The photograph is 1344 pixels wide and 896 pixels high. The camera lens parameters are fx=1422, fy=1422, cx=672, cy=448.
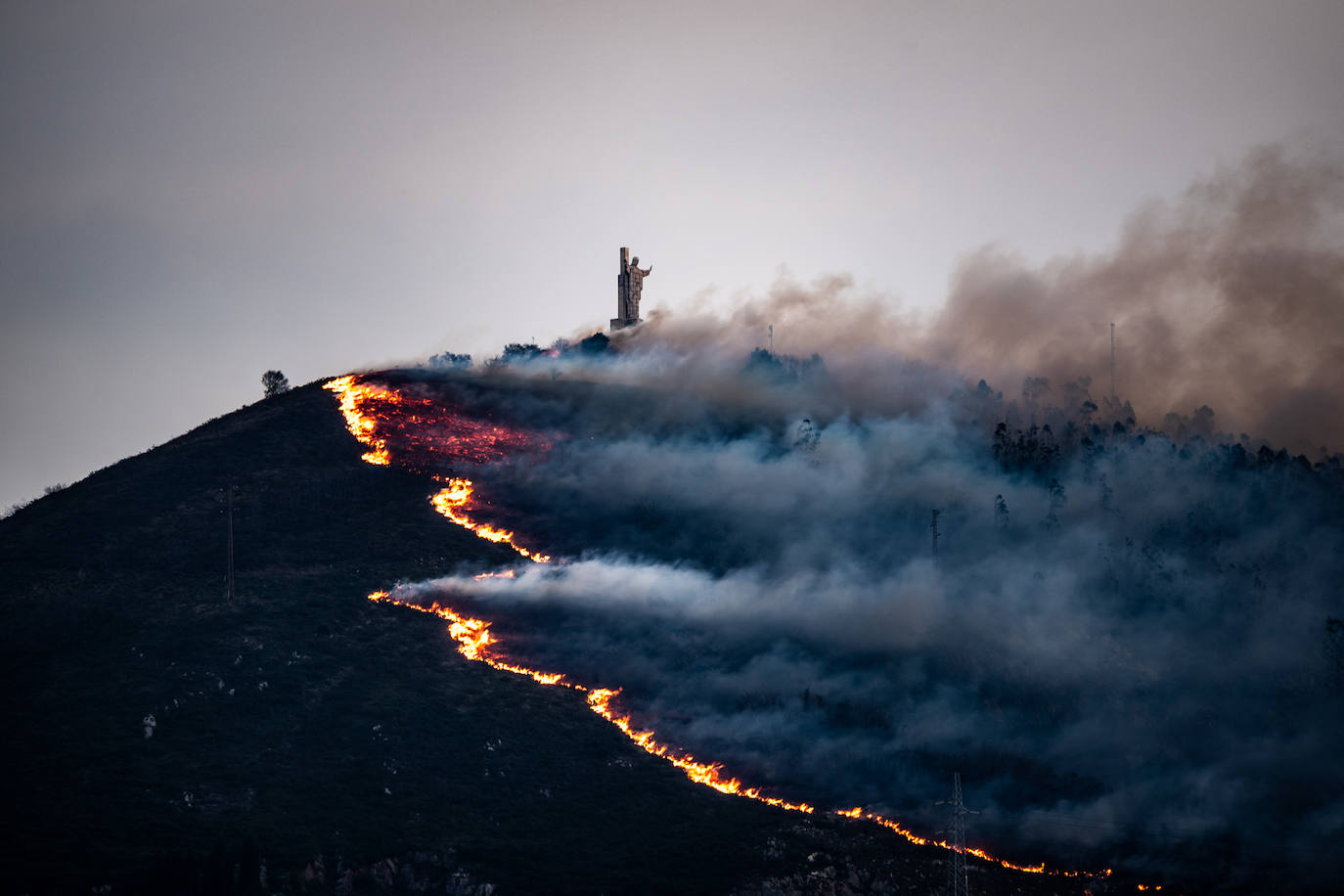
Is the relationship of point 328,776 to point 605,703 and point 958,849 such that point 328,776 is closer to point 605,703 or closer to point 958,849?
point 605,703

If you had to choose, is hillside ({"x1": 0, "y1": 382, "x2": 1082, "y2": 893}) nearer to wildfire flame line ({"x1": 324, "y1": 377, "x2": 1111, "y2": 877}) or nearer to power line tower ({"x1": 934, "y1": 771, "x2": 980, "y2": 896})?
wildfire flame line ({"x1": 324, "y1": 377, "x2": 1111, "y2": 877})

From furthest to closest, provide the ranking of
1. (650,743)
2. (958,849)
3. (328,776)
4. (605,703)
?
(605,703), (650,743), (328,776), (958,849)

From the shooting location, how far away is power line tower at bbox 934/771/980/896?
131000mm

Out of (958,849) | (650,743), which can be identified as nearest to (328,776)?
(650,743)

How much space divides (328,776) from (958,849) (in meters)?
73.7

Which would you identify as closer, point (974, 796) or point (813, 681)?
point (974, 796)

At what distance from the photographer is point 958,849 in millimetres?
132750

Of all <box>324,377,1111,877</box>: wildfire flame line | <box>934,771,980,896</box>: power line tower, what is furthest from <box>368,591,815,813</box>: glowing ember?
<box>934,771,980,896</box>: power line tower

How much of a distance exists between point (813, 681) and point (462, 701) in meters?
49.7

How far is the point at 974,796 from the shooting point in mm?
184875

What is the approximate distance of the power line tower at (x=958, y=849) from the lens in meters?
131

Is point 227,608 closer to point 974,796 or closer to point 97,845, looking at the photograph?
point 97,845

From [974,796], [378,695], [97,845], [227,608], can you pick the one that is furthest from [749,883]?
[227,608]

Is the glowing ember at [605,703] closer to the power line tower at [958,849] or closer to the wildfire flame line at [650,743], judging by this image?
the wildfire flame line at [650,743]
